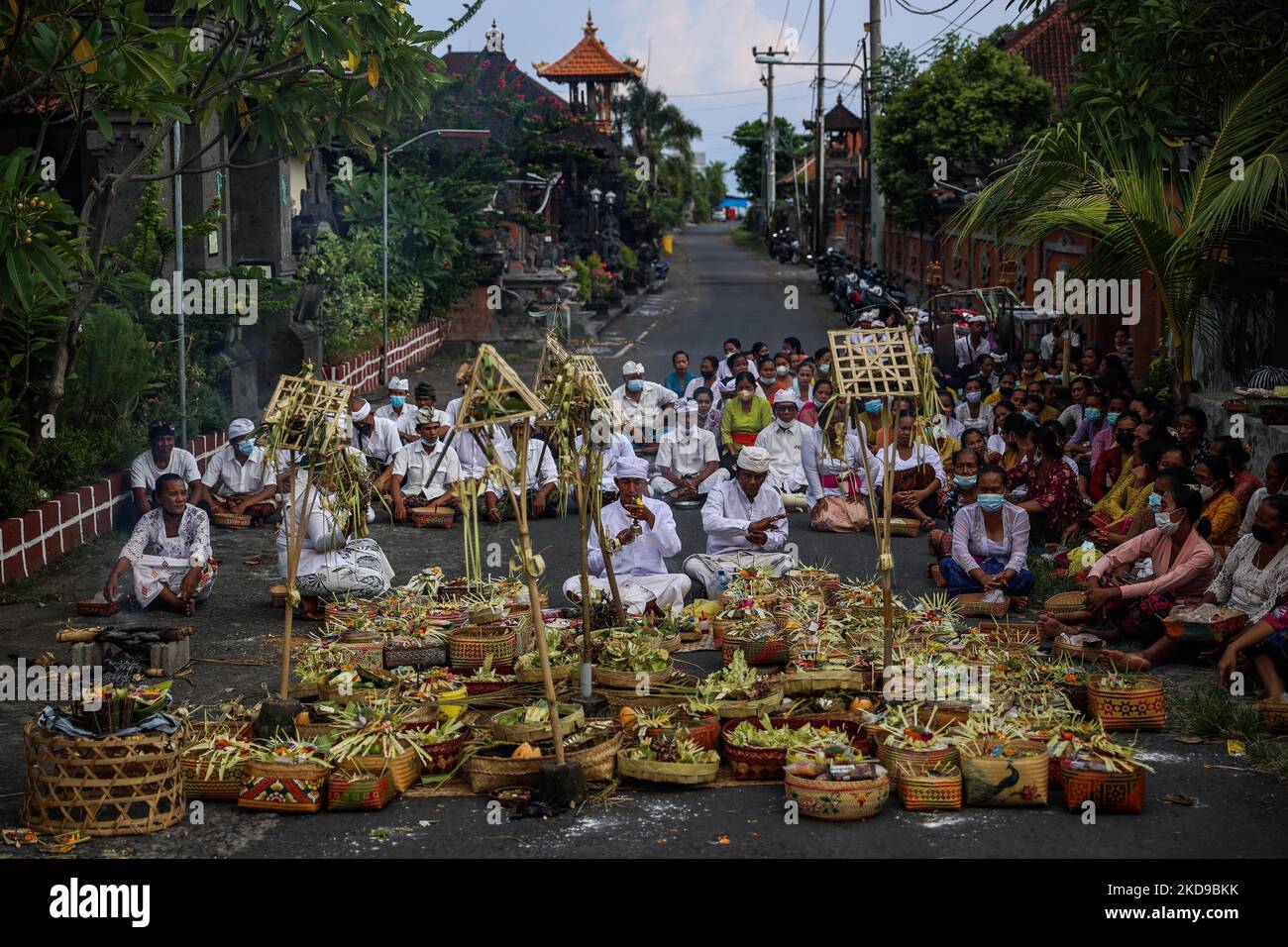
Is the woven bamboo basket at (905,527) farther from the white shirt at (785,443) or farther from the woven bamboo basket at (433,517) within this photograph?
the woven bamboo basket at (433,517)

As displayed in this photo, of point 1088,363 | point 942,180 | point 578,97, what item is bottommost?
point 1088,363

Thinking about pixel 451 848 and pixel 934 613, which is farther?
pixel 934 613

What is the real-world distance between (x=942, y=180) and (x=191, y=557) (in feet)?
57.2

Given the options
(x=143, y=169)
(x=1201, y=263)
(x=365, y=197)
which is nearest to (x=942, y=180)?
(x=365, y=197)

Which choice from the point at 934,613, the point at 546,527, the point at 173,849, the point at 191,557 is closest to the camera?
the point at 173,849

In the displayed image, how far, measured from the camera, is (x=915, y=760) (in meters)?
7.30

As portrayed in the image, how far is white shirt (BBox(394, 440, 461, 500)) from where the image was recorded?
15.5 meters

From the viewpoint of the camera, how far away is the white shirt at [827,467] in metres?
15.1

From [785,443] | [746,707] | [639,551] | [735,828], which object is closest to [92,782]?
[735,828]

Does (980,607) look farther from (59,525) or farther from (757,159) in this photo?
(757,159)

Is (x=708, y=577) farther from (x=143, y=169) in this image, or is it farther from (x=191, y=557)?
(x=143, y=169)

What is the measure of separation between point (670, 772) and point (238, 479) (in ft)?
28.8

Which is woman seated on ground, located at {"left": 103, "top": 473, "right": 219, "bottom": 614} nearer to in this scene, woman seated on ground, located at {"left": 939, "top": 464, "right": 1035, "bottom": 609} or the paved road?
the paved road

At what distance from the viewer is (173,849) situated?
677 cm
